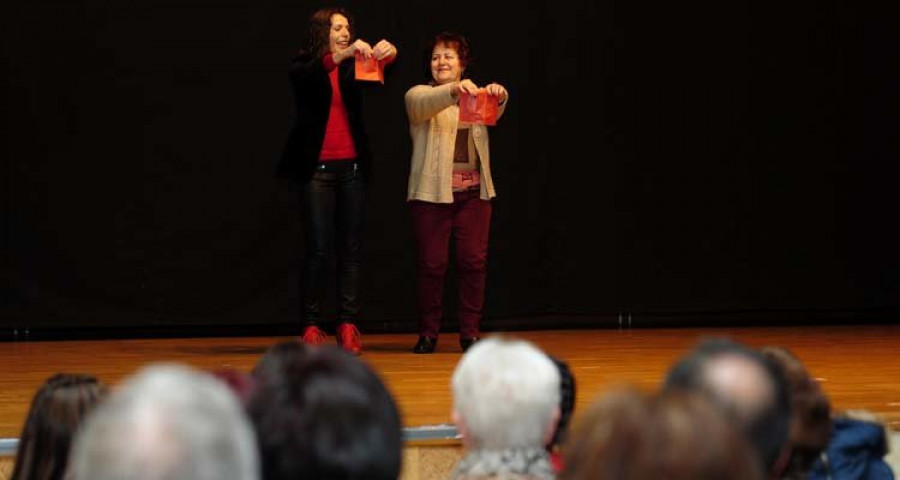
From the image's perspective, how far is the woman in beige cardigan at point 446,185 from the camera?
6.09m

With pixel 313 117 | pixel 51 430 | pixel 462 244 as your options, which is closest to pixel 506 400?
pixel 51 430

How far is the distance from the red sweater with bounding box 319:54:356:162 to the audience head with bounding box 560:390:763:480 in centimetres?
438

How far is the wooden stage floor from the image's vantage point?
4.85 meters

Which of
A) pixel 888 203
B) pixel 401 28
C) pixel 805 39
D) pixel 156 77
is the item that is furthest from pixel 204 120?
pixel 888 203

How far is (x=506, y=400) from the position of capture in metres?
2.22

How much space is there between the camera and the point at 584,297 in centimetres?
791

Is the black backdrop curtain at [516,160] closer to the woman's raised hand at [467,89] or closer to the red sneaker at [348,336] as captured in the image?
the red sneaker at [348,336]

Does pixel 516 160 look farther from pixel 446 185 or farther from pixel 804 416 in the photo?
pixel 804 416

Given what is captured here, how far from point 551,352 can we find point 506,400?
4.45 meters

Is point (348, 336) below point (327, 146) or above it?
below

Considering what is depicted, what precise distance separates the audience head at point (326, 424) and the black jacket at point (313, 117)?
3.97 m

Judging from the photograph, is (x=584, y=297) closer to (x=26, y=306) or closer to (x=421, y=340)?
(x=421, y=340)

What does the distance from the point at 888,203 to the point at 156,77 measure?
392 cm

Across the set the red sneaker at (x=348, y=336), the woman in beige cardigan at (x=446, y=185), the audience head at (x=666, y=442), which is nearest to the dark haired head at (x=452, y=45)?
the woman in beige cardigan at (x=446, y=185)
